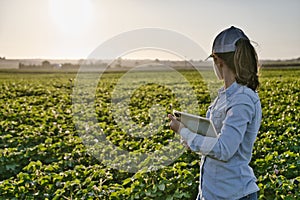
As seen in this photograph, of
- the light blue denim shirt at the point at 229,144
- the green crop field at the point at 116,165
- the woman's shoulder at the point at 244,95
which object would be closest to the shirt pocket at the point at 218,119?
the light blue denim shirt at the point at 229,144

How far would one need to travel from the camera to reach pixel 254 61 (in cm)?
226

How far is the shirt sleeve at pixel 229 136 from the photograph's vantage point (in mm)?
2105

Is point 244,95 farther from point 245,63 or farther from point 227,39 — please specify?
point 227,39

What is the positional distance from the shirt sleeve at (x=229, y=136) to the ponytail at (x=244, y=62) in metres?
0.16

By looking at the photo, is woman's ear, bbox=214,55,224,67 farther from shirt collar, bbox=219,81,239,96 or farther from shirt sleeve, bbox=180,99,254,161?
shirt sleeve, bbox=180,99,254,161

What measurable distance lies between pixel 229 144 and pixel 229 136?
0.12 feet

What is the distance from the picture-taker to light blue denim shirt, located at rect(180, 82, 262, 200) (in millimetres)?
2115

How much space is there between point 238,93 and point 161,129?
5.56m

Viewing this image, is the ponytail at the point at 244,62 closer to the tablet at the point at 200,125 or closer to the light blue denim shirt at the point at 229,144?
the light blue denim shirt at the point at 229,144

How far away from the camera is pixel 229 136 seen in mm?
2102

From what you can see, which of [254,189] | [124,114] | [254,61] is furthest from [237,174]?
[124,114]

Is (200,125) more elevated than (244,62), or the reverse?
(244,62)

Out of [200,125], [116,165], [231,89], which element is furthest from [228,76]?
[116,165]

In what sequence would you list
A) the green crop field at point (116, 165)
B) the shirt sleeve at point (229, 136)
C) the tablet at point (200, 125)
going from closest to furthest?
1. the shirt sleeve at point (229, 136)
2. the tablet at point (200, 125)
3. the green crop field at point (116, 165)
